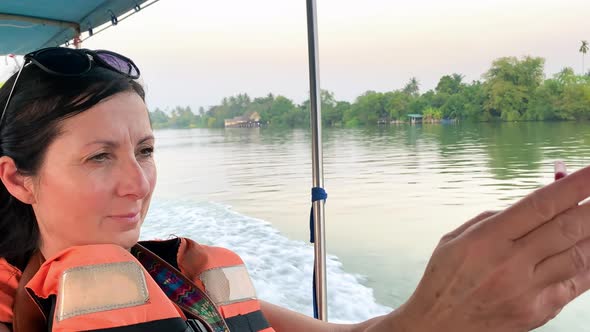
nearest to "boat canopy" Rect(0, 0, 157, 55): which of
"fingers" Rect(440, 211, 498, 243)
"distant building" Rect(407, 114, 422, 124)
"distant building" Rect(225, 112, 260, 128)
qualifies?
"fingers" Rect(440, 211, 498, 243)

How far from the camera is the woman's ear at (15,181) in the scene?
94 cm

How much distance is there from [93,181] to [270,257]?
315 inches

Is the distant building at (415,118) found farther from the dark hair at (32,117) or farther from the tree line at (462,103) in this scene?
the dark hair at (32,117)

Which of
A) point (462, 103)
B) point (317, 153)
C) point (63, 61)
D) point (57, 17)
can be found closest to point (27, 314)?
point (63, 61)

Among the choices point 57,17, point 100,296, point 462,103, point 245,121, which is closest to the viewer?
point 100,296

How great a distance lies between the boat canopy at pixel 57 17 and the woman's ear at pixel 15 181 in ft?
6.13

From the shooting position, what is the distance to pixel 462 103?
796 centimetres

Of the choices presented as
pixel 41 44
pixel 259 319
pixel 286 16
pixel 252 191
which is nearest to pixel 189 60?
pixel 286 16

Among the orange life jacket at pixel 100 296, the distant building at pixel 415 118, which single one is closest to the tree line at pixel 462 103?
the distant building at pixel 415 118

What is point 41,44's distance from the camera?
3.88 m

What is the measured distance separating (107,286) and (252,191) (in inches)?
491

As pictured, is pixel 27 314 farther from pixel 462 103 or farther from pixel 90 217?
pixel 462 103

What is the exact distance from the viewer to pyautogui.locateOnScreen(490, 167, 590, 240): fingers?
0.46 metres

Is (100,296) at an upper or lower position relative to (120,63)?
lower
